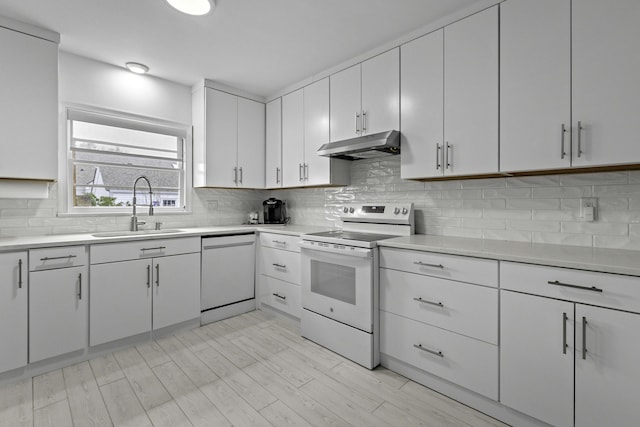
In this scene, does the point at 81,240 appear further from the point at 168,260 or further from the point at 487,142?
the point at 487,142

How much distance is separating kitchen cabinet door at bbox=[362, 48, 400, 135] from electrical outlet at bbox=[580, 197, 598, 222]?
1336 mm

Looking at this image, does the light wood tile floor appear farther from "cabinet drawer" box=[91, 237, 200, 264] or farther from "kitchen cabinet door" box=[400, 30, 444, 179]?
"kitchen cabinet door" box=[400, 30, 444, 179]

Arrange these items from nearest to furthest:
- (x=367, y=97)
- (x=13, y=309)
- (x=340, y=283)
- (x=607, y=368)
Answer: (x=607, y=368) < (x=13, y=309) < (x=340, y=283) < (x=367, y=97)

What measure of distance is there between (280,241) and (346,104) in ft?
4.90

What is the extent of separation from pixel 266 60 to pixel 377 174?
1.52 m

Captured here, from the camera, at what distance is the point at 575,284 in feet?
4.73

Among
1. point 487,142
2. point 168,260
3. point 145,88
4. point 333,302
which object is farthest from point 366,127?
point 145,88

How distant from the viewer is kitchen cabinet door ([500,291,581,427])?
4.82 ft

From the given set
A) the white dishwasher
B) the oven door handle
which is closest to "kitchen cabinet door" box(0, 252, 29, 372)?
the white dishwasher

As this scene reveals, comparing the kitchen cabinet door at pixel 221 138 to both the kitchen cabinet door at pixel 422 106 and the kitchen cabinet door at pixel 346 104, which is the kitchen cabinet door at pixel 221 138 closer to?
the kitchen cabinet door at pixel 346 104

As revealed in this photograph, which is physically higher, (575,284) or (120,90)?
(120,90)

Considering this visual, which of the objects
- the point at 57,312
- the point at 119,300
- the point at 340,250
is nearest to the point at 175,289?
the point at 119,300

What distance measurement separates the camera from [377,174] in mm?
3035

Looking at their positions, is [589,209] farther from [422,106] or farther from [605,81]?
[422,106]
